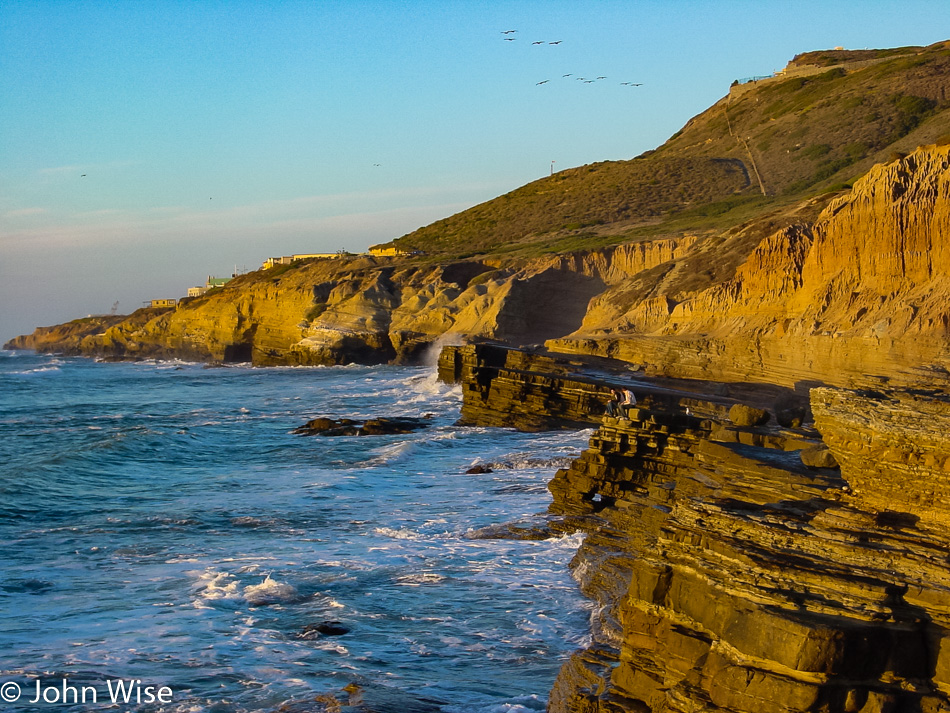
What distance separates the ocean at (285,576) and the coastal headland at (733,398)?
1274 millimetres

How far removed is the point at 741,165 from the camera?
88.2 m

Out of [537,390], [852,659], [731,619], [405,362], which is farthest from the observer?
[405,362]

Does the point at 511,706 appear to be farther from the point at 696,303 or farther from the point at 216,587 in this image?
the point at 696,303

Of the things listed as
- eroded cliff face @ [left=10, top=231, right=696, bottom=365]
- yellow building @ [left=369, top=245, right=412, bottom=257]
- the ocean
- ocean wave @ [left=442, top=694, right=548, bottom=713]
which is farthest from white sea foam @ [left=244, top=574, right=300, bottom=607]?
yellow building @ [left=369, top=245, right=412, bottom=257]

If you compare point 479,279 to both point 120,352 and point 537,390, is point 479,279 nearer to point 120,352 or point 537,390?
point 537,390

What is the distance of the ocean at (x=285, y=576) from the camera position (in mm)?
10445

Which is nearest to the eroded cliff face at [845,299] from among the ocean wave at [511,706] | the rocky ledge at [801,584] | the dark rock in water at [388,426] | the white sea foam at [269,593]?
the dark rock in water at [388,426]

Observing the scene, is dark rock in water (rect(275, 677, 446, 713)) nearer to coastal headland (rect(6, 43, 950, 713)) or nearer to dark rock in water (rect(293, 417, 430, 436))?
coastal headland (rect(6, 43, 950, 713))

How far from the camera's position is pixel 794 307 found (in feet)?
90.0

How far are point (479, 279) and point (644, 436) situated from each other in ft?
158

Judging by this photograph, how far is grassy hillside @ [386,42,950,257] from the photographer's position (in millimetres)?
72688

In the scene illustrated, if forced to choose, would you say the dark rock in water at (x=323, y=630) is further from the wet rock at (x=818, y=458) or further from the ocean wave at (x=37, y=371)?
the ocean wave at (x=37, y=371)

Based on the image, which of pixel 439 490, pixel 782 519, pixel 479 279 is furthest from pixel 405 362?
pixel 782 519

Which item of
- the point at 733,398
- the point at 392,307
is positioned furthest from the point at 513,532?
the point at 392,307
